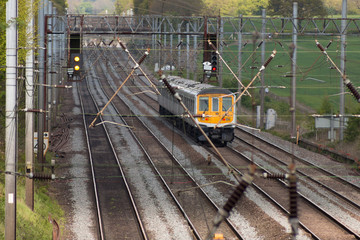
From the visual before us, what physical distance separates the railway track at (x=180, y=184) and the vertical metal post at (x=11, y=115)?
466 cm

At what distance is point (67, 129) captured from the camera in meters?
39.5

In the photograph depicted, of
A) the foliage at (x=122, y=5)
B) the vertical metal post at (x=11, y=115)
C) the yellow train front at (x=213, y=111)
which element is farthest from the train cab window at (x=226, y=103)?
the foliage at (x=122, y=5)

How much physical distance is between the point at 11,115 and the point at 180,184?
1080 centimetres

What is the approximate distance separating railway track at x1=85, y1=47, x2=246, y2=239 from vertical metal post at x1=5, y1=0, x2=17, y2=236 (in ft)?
15.3

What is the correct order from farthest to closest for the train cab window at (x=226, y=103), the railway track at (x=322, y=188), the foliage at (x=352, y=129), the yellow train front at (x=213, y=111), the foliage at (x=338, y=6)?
the foliage at (x=338, y=6) → the train cab window at (x=226, y=103) → the yellow train front at (x=213, y=111) → the foliage at (x=352, y=129) → the railway track at (x=322, y=188)

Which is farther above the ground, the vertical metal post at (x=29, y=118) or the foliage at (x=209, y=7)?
the foliage at (x=209, y=7)

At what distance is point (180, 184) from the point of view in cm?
2434

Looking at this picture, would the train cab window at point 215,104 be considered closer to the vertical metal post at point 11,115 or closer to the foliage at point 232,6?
the vertical metal post at point 11,115

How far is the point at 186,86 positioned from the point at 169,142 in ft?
14.4

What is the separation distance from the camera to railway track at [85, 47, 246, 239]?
1830 cm

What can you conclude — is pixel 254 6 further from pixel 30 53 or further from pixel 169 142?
pixel 30 53

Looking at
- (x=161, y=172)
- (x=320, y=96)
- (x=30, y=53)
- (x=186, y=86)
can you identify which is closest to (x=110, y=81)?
(x=320, y=96)

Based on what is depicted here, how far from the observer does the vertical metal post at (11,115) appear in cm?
1452

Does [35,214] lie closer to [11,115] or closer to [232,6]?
[11,115]
